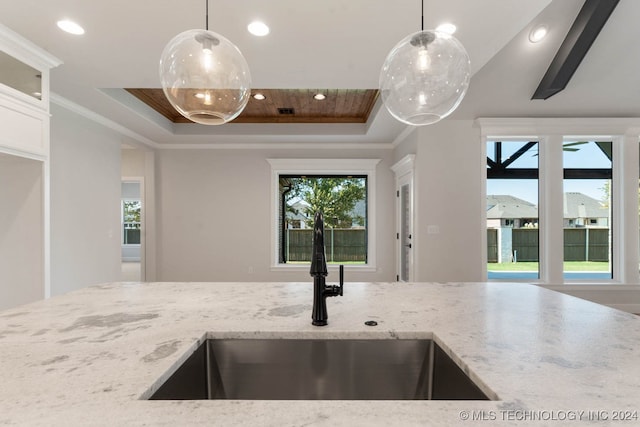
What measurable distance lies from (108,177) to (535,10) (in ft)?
16.0

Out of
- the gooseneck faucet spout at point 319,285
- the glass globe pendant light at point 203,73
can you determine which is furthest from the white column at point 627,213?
the glass globe pendant light at point 203,73

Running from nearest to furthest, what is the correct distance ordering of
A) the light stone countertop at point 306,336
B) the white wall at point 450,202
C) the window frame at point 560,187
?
the light stone countertop at point 306,336, the white wall at point 450,202, the window frame at point 560,187

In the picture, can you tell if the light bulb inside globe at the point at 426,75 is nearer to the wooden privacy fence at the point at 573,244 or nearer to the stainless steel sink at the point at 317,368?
the stainless steel sink at the point at 317,368

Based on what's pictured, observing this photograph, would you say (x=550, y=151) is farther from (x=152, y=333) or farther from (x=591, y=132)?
(x=152, y=333)

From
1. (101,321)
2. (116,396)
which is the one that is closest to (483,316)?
(116,396)

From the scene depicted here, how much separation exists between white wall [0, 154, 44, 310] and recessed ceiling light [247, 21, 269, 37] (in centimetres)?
209

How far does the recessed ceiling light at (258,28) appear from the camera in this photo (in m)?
2.11

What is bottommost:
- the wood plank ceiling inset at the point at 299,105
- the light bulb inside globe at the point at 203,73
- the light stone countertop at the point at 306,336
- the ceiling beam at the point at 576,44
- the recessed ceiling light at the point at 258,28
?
the light stone countertop at the point at 306,336

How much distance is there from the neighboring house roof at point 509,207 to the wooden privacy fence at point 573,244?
21 centimetres

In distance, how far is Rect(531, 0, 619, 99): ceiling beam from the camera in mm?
2941

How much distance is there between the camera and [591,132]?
13.6 feet

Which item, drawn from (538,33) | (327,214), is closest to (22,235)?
(327,214)

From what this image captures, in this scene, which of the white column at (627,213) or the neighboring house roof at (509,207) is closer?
the white column at (627,213)

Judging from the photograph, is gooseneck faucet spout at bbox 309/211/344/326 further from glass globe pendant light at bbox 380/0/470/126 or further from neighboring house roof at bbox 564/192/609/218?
neighboring house roof at bbox 564/192/609/218
